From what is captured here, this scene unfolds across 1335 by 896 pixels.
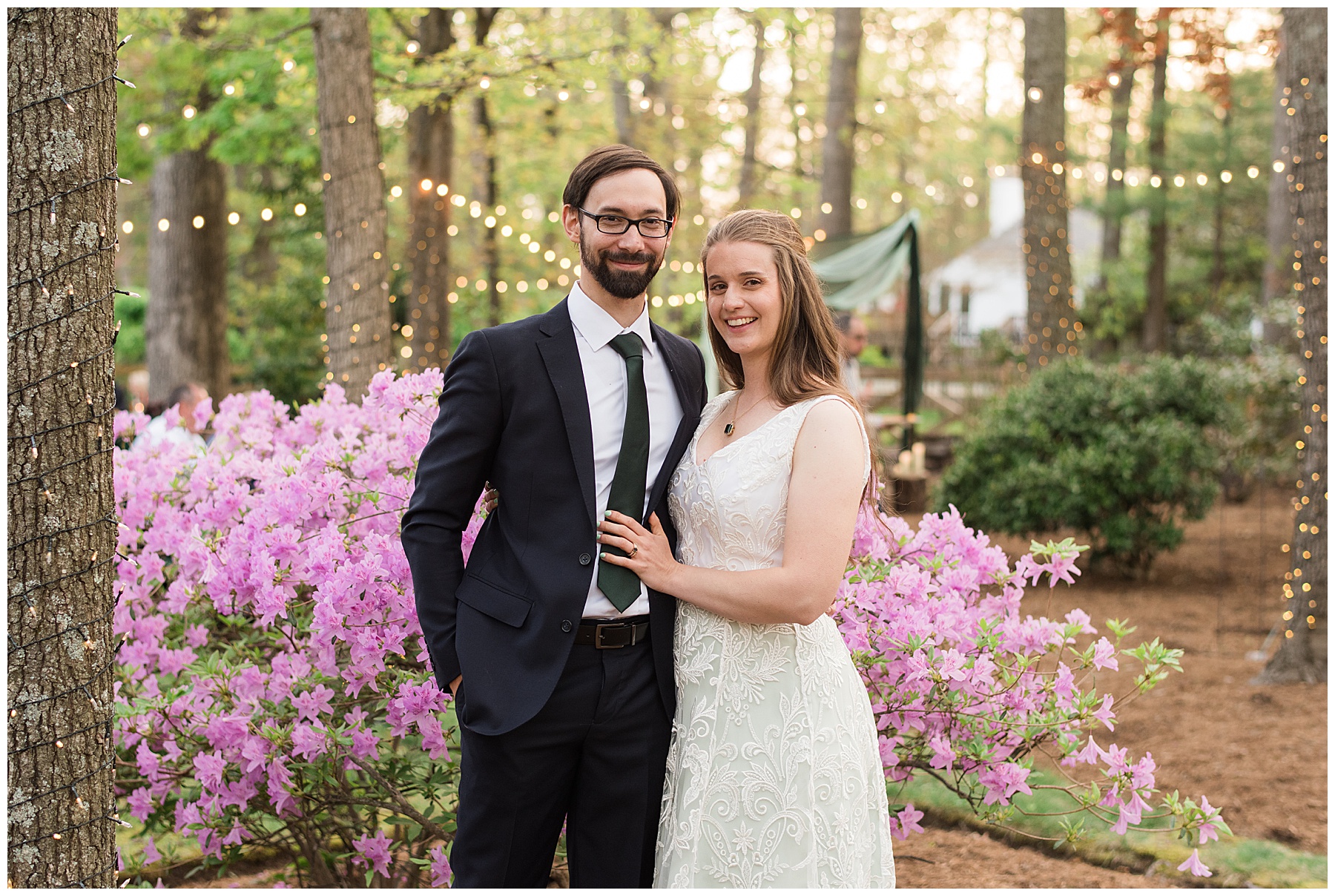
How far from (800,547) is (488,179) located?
1237 centimetres

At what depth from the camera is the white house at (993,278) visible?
3362 cm

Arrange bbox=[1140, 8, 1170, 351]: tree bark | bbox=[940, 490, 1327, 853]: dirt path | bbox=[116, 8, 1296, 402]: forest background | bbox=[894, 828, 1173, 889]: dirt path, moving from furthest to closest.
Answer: bbox=[1140, 8, 1170, 351]: tree bark → bbox=[116, 8, 1296, 402]: forest background → bbox=[940, 490, 1327, 853]: dirt path → bbox=[894, 828, 1173, 889]: dirt path

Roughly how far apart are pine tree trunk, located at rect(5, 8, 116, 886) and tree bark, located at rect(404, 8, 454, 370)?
7.43 m

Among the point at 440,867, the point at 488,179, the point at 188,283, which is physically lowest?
the point at 440,867

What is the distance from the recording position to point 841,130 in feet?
50.2

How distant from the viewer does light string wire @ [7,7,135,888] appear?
2.11 m

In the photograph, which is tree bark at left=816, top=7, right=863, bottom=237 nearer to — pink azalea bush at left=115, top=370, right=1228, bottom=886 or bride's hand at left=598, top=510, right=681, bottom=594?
pink azalea bush at left=115, top=370, right=1228, bottom=886

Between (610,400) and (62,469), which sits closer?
(62,469)

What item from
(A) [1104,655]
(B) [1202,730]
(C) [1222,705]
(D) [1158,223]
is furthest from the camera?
(D) [1158,223]

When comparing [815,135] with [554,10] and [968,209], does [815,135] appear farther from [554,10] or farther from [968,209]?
[968,209]

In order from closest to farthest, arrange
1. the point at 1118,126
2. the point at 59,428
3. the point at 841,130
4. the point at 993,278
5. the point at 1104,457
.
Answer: the point at 59,428 → the point at 1104,457 → the point at 841,130 → the point at 1118,126 → the point at 993,278

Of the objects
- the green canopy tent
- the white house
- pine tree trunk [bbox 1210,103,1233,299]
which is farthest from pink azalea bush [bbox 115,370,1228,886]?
the white house

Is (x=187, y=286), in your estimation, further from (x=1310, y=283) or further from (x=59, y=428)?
(x=1310, y=283)

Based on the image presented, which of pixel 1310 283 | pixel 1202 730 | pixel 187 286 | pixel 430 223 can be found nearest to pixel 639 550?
pixel 1202 730
